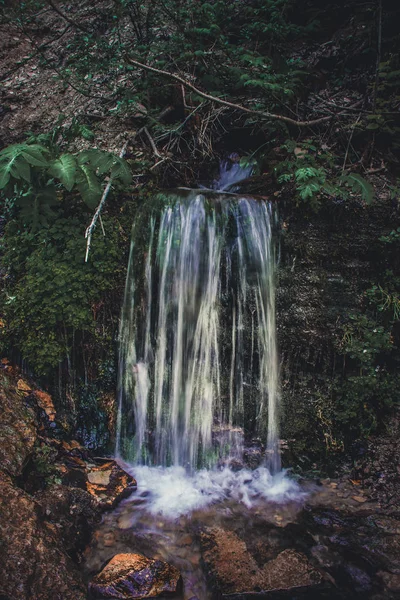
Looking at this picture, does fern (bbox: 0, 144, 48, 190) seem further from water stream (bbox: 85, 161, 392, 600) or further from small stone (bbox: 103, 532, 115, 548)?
small stone (bbox: 103, 532, 115, 548)

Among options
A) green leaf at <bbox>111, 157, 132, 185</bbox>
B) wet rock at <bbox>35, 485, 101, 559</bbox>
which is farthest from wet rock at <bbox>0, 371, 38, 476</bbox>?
green leaf at <bbox>111, 157, 132, 185</bbox>

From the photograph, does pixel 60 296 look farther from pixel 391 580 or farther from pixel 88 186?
pixel 391 580

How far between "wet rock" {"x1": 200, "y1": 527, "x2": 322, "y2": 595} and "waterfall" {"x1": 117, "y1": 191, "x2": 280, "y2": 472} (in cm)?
132

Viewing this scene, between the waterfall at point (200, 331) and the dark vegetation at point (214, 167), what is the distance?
29 centimetres

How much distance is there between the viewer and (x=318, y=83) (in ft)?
18.3

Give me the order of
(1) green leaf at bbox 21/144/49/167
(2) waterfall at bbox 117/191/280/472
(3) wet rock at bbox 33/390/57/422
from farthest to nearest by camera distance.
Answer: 1. (2) waterfall at bbox 117/191/280/472
2. (3) wet rock at bbox 33/390/57/422
3. (1) green leaf at bbox 21/144/49/167

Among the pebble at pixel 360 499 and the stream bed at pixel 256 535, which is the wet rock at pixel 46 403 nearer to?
the stream bed at pixel 256 535

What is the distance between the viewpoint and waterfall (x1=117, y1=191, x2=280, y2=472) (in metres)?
4.36

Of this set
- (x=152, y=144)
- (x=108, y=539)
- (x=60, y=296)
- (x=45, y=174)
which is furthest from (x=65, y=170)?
(x=108, y=539)

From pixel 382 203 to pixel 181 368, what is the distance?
3.07 meters

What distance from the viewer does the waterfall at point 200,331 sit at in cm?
436

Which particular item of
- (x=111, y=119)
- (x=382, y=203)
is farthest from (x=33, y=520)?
(x=111, y=119)

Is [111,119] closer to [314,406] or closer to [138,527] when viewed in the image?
[314,406]

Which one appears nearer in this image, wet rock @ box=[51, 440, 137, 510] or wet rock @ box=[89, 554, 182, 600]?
wet rock @ box=[89, 554, 182, 600]
